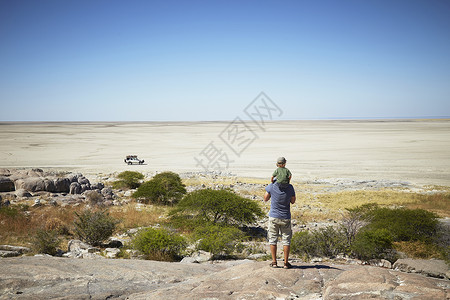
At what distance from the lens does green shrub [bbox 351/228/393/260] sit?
9391 mm

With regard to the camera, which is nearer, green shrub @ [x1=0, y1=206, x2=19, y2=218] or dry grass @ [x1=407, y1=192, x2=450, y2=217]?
green shrub @ [x1=0, y1=206, x2=19, y2=218]

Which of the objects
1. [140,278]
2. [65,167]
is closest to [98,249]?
[140,278]

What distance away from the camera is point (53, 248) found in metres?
8.69

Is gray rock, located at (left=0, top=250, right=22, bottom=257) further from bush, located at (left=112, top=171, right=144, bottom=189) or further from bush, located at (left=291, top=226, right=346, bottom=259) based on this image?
bush, located at (left=112, top=171, right=144, bottom=189)

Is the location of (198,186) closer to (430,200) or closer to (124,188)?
(124,188)

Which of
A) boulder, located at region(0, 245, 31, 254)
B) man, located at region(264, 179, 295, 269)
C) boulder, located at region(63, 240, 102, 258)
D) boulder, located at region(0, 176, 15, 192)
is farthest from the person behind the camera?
boulder, located at region(0, 176, 15, 192)

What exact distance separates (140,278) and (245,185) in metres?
22.0

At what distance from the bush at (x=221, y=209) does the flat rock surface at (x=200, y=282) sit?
7.37 meters

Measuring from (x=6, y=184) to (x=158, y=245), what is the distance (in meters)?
18.6

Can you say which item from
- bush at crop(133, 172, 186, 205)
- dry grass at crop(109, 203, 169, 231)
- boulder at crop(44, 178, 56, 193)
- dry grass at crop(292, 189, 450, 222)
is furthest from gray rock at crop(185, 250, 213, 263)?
boulder at crop(44, 178, 56, 193)

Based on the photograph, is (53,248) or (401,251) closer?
(53,248)

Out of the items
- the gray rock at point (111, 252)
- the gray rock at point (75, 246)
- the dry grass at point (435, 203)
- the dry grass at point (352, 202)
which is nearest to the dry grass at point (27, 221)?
the gray rock at point (75, 246)

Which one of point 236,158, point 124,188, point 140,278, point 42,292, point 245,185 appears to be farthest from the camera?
point 236,158

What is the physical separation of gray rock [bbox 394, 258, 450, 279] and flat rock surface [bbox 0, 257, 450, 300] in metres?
2.38
